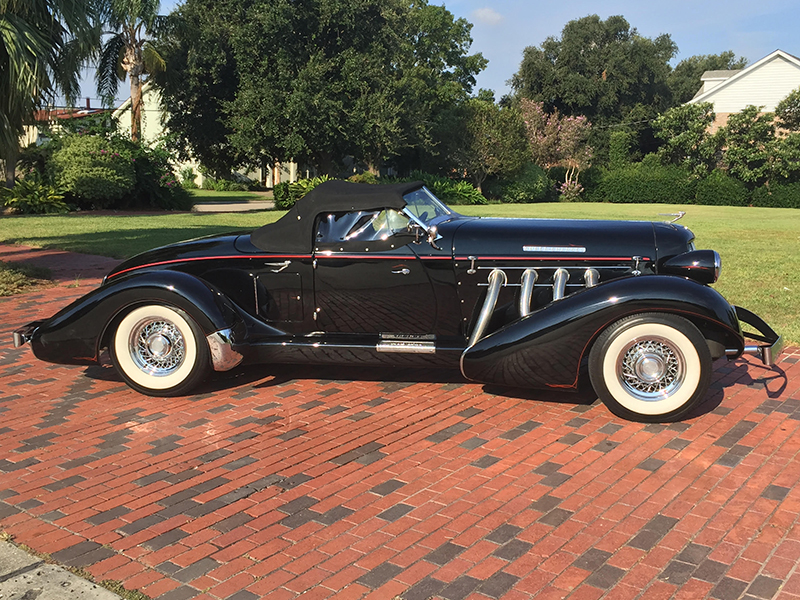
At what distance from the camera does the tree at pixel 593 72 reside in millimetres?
57969

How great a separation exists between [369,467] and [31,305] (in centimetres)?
633

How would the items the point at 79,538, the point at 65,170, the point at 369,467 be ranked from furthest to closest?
the point at 65,170 < the point at 369,467 < the point at 79,538

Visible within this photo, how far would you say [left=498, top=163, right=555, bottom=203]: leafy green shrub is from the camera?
4144 cm

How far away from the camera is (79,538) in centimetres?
352

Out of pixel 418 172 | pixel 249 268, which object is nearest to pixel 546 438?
pixel 249 268

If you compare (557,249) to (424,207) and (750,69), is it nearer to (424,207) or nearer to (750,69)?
(424,207)

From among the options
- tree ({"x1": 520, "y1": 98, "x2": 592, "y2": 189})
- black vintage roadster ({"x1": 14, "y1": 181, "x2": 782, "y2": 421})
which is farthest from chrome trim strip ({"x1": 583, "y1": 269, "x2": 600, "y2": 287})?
tree ({"x1": 520, "y1": 98, "x2": 592, "y2": 189})

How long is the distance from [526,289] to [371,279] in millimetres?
1168

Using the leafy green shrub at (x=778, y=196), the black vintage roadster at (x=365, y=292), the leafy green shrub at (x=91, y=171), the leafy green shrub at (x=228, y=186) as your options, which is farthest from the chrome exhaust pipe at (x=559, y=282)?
the leafy green shrub at (x=228, y=186)

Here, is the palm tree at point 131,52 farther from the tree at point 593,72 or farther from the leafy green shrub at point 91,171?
the tree at point 593,72

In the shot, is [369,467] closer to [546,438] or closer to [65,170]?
[546,438]

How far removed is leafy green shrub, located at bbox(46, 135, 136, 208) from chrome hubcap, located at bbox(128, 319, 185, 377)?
21.5 metres

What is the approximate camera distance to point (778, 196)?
3881 cm

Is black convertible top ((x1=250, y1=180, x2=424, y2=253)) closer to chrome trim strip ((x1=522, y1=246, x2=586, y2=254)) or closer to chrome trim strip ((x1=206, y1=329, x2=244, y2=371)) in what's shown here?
chrome trim strip ((x1=206, y1=329, x2=244, y2=371))
